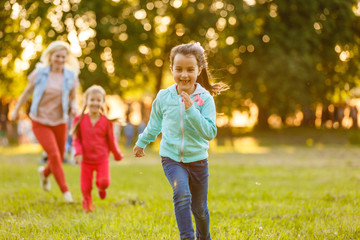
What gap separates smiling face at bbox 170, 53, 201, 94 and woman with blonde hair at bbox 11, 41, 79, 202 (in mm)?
3243

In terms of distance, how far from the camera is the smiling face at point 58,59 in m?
6.49

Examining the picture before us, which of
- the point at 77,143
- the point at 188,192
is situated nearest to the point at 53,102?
the point at 77,143

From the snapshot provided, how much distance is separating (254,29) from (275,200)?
709 inches

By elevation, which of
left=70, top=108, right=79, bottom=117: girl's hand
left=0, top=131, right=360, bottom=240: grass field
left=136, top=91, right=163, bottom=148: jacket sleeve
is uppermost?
left=70, top=108, right=79, bottom=117: girl's hand

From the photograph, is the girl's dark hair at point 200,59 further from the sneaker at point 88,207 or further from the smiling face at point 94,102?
the sneaker at point 88,207

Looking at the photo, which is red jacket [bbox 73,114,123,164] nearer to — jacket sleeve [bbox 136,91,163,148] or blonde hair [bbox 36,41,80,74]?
blonde hair [bbox 36,41,80,74]

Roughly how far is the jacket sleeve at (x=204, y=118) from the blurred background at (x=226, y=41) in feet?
62.2

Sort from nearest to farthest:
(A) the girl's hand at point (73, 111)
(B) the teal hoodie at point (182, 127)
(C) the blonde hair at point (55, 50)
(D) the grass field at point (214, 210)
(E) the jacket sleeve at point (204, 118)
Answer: (E) the jacket sleeve at point (204, 118) → (B) the teal hoodie at point (182, 127) → (D) the grass field at point (214, 210) → (C) the blonde hair at point (55, 50) → (A) the girl's hand at point (73, 111)

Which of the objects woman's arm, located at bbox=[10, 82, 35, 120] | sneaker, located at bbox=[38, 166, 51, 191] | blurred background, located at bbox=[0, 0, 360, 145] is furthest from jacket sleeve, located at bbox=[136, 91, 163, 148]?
blurred background, located at bbox=[0, 0, 360, 145]

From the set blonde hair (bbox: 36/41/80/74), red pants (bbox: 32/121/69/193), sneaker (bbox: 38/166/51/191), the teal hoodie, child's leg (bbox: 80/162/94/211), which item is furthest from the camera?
sneaker (bbox: 38/166/51/191)

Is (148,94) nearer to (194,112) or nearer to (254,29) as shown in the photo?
(254,29)

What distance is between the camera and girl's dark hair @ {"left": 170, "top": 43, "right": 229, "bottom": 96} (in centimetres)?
375

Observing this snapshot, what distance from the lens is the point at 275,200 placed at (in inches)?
259

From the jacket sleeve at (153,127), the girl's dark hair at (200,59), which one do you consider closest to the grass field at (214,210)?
the jacket sleeve at (153,127)
